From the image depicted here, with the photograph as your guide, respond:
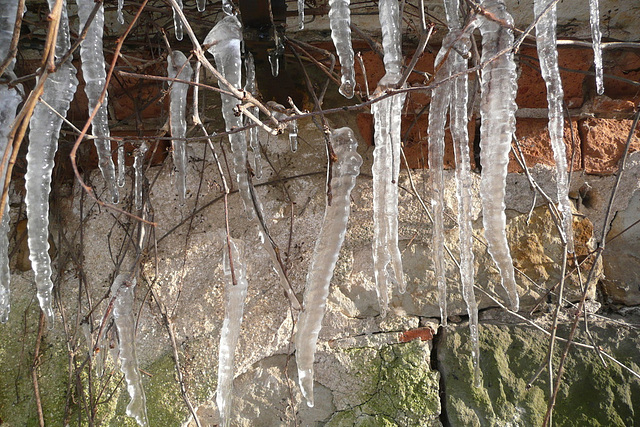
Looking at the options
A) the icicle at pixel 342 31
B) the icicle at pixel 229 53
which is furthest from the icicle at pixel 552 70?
the icicle at pixel 229 53

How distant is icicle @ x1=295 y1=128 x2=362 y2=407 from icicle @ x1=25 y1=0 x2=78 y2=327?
532mm

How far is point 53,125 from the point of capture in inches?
39.5

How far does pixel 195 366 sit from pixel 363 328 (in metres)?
0.50

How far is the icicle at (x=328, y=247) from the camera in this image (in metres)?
1.14

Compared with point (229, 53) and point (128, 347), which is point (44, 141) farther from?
point (128, 347)

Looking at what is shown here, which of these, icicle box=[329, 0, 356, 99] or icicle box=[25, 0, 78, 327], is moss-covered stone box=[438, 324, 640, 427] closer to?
icicle box=[329, 0, 356, 99]

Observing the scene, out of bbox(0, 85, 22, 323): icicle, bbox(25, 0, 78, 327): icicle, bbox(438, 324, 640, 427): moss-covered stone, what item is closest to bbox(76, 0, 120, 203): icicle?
bbox(25, 0, 78, 327): icicle

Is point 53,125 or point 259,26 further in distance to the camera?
point 259,26

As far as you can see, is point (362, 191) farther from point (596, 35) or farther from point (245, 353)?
point (596, 35)

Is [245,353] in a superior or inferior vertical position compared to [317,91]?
inferior

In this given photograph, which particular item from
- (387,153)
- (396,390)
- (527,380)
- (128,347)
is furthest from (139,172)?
(527,380)

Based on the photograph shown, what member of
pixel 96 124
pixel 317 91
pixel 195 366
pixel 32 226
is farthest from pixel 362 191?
pixel 32 226

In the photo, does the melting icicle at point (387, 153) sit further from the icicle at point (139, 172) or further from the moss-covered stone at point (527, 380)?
the icicle at point (139, 172)

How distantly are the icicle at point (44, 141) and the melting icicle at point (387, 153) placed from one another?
1.94ft
